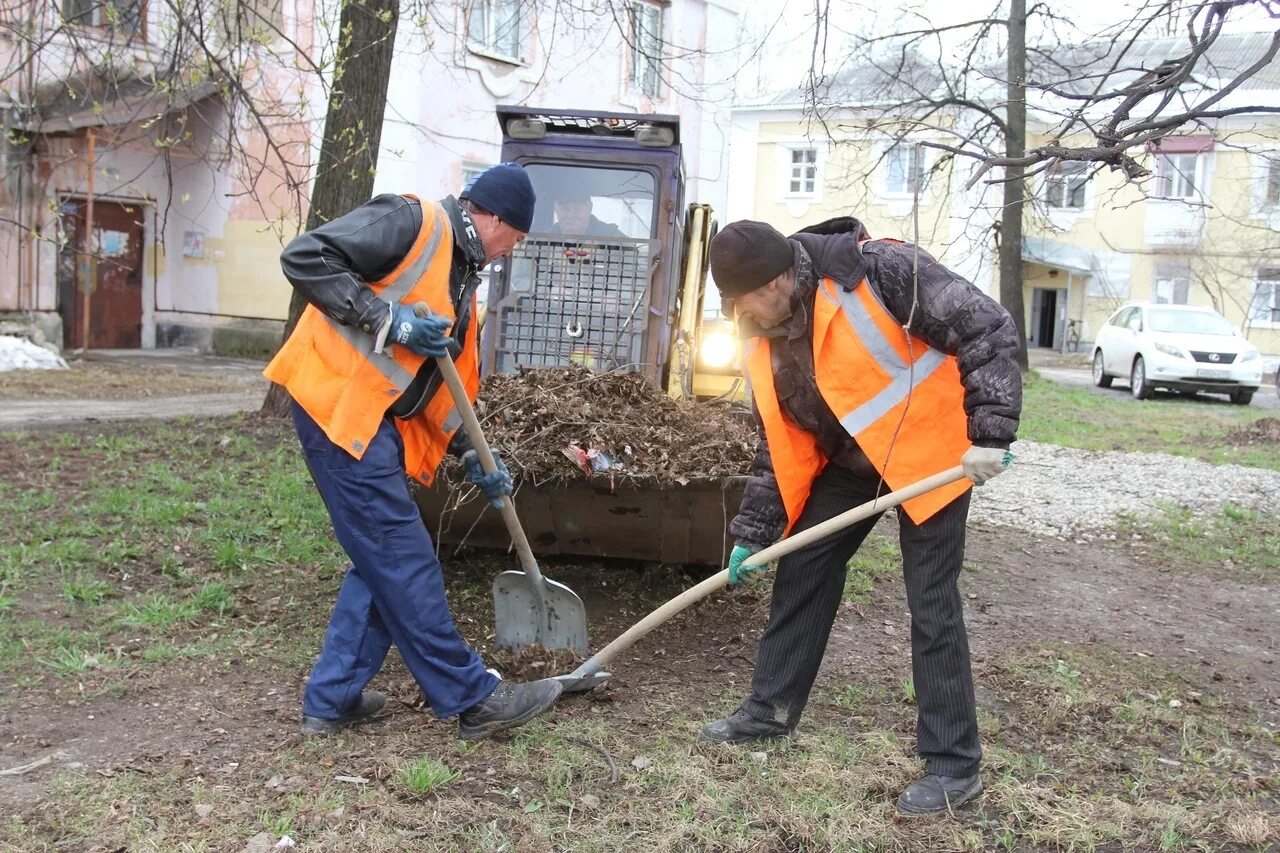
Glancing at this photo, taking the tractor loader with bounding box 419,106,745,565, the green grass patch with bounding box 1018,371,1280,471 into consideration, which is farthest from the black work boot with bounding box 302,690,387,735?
the green grass patch with bounding box 1018,371,1280,471

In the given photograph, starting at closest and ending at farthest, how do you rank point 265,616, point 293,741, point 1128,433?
point 293,741, point 265,616, point 1128,433

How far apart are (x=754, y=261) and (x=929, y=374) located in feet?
1.88

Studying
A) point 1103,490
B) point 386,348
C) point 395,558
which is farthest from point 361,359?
point 1103,490

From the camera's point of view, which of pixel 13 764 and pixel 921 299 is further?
pixel 13 764

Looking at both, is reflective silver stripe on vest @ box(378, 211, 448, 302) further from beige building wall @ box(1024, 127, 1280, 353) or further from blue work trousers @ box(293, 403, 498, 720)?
beige building wall @ box(1024, 127, 1280, 353)

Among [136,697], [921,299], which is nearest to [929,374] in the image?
[921,299]

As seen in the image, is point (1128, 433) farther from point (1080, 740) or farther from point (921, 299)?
point (921, 299)

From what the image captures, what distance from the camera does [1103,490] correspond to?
8266 mm

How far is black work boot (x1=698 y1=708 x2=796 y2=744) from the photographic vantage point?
3.52m

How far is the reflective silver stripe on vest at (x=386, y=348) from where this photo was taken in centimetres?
332

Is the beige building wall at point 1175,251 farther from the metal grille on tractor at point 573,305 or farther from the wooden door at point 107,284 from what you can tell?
the metal grille on tractor at point 573,305

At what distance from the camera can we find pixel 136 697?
3893mm

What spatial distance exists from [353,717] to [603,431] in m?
1.41

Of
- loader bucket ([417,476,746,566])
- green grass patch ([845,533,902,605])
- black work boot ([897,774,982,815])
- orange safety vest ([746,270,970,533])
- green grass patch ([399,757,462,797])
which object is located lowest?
green grass patch ([399,757,462,797])
